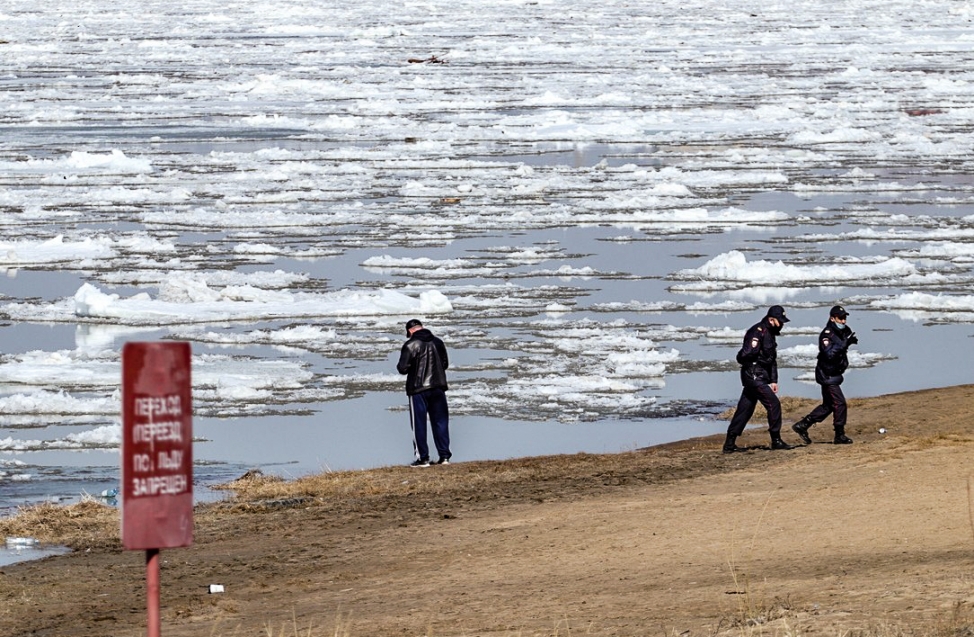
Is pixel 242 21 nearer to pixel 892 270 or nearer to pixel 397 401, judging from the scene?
pixel 892 270

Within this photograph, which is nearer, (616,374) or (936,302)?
(616,374)

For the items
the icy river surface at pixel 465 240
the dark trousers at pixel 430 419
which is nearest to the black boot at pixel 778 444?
the icy river surface at pixel 465 240

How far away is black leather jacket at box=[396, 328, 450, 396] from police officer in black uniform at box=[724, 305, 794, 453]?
2.74 m

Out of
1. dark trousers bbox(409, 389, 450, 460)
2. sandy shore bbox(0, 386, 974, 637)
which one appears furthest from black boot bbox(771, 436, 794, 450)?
dark trousers bbox(409, 389, 450, 460)

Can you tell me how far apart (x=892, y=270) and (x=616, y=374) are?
800cm

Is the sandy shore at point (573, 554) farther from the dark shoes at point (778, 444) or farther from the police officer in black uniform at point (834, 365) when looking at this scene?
the police officer in black uniform at point (834, 365)

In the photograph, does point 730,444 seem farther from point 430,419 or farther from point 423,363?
point 423,363

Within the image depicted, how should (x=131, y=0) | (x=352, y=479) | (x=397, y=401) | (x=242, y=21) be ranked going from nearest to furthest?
(x=352, y=479), (x=397, y=401), (x=242, y=21), (x=131, y=0)

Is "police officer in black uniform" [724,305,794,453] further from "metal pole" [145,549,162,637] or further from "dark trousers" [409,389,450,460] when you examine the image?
"metal pole" [145,549,162,637]

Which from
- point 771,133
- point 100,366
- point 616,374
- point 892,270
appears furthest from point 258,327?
point 771,133

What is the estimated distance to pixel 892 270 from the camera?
2783 cm

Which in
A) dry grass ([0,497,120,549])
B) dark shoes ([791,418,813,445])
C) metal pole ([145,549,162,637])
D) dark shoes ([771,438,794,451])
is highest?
metal pole ([145,549,162,637])

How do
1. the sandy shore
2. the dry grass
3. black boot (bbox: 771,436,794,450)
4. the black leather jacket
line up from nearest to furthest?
the sandy shore
the dry grass
black boot (bbox: 771,436,794,450)
the black leather jacket

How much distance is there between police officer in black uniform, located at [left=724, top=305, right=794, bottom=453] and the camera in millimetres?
16109
